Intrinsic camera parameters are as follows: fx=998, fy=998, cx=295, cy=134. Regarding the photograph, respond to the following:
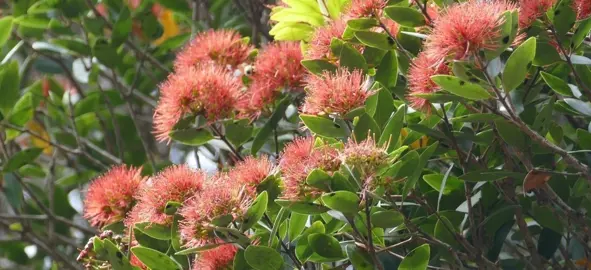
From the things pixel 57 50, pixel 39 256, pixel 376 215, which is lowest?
pixel 39 256

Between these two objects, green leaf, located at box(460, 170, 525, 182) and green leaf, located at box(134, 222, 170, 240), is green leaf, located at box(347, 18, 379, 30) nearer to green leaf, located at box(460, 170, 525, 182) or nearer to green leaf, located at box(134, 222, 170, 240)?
green leaf, located at box(460, 170, 525, 182)

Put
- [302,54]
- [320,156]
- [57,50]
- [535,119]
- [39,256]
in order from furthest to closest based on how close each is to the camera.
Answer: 1. [39,256]
2. [57,50]
3. [302,54]
4. [535,119]
5. [320,156]

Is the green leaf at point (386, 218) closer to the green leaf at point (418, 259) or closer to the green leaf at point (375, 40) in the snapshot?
the green leaf at point (418, 259)

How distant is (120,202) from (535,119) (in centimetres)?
58

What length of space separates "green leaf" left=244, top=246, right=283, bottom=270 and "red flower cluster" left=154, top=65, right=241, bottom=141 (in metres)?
0.30

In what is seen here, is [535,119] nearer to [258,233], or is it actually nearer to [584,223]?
[584,223]

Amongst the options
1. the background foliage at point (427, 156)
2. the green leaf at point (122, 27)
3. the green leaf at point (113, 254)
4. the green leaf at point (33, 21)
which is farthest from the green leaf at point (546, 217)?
the green leaf at point (33, 21)

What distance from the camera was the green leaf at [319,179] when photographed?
3.49ft

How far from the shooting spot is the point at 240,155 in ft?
5.02

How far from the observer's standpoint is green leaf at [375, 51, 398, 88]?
1.31 m

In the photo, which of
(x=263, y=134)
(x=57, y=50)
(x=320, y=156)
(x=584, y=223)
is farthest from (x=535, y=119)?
(x=57, y=50)

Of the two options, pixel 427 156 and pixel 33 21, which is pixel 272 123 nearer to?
pixel 427 156

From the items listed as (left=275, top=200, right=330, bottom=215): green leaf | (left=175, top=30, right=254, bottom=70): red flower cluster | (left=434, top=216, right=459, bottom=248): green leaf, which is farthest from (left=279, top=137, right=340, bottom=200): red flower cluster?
(left=175, top=30, right=254, bottom=70): red flower cluster

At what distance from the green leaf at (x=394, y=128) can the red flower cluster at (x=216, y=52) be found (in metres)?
0.47
